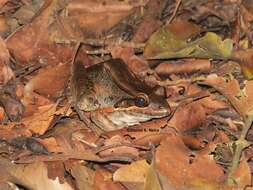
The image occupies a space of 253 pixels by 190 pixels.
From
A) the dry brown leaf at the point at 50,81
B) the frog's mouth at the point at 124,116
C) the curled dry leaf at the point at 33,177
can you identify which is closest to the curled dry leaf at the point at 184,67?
the frog's mouth at the point at 124,116

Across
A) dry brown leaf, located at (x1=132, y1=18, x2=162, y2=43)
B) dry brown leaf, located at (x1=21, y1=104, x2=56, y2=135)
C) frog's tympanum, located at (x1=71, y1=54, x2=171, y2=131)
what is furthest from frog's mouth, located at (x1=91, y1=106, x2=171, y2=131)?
dry brown leaf, located at (x1=132, y1=18, x2=162, y2=43)

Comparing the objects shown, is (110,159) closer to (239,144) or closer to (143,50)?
(239,144)

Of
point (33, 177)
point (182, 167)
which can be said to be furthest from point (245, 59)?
point (33, 177)

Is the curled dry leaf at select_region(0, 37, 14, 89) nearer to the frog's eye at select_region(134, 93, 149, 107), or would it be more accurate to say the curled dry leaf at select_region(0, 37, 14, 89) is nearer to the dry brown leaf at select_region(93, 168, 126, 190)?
the frog's eye at select_region(134, 93, 149, 107)

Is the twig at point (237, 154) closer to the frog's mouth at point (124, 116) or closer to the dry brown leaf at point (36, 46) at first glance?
the frog's mouth at point (124, 116)

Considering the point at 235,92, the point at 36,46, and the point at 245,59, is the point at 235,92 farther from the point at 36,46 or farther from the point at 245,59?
the point at 36,46

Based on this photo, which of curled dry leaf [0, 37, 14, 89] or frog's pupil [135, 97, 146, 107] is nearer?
frog's pupil [135, 97, 146, 107]
